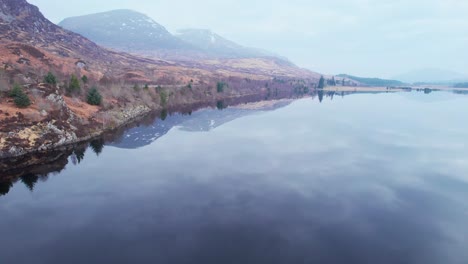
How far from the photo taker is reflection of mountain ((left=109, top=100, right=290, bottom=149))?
6375 centimetres

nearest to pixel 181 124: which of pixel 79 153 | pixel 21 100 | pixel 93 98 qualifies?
pixel 93 98

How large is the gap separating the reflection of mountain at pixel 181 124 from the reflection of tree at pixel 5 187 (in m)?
21.2

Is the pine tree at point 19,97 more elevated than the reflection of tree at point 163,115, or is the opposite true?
the pine tree at point 19,97

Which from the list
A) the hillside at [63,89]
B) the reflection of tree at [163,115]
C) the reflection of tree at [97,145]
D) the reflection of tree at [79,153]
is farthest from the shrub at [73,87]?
the reflection of tree at [79,153]

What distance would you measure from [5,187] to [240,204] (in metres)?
29.9

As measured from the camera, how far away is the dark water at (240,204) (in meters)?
26.0

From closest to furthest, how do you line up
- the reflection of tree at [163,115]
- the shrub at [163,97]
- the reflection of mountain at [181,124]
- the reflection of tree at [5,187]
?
the reflection of tree at [5,187] → the reflection of mountain at [181,124] → the reflection of tree at [163,115] → the shrub at [163,97]

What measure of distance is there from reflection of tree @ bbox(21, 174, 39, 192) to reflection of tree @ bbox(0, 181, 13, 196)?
5.09 feet

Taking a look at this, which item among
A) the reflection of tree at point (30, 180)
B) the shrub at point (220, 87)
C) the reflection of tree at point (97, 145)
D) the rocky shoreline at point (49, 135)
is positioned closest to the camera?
the reflection of tree at point (30, 180)

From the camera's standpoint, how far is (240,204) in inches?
1353

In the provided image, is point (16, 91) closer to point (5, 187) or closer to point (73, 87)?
point (73, 87)

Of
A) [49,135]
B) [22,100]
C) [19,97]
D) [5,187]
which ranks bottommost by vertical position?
[5,187]

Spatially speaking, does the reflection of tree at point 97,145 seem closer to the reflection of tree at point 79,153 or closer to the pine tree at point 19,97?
the reflection of tree at point 79,153

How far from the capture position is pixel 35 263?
23641 millimetres
